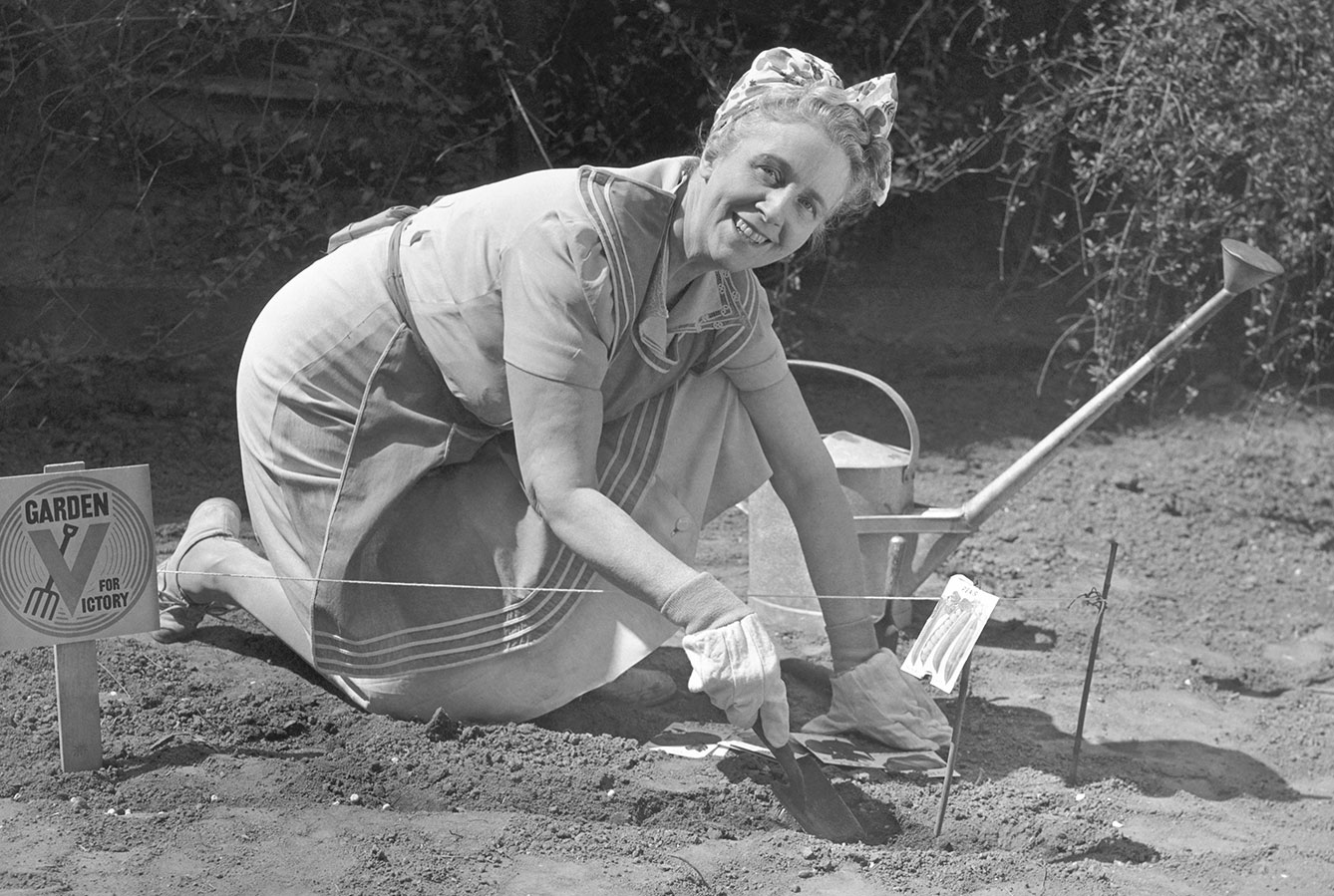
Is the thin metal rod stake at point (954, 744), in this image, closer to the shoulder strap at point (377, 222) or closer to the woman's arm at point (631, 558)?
the woman's arm at point (631, 558)

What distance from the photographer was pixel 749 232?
2490mm

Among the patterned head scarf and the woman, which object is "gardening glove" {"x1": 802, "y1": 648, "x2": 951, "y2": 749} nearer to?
the woman

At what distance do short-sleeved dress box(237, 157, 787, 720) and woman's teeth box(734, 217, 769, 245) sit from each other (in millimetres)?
175

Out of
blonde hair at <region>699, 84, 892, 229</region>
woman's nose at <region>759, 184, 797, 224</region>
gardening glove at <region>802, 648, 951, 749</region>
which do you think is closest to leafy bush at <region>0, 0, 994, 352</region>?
blonde hair at <region>699, 84, 892, 229</region>

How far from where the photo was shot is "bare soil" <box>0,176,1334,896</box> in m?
2.29

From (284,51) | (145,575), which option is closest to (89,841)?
(145,575)

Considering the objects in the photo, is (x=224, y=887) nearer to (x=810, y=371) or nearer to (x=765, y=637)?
(x=765, y=637)

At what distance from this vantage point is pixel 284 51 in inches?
182

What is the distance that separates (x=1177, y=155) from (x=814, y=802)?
10.7ft

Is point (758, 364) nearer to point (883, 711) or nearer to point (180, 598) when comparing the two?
point (883, 711)

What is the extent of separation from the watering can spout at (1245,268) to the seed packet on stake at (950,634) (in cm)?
105

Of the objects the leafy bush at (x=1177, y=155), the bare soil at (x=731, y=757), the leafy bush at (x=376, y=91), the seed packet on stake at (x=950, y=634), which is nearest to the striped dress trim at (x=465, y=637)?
the bare soil at (x=731, y=757)

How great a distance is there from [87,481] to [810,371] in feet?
10.6

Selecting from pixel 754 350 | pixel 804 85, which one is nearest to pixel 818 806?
pixel 754 350
